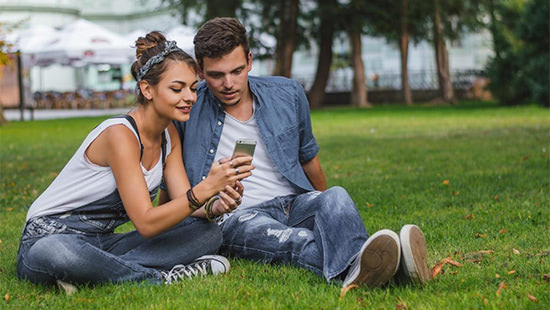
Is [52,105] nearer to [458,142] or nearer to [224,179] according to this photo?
[458,142]

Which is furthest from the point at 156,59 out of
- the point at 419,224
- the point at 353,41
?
the point at 353,41

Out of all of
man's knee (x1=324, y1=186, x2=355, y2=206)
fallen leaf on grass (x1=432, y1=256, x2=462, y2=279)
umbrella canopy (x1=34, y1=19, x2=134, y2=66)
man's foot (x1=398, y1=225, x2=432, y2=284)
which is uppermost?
umbrella canopy (x1=34, y1=19, x2=134, y2=66)

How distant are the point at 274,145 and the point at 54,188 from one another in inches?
49.3

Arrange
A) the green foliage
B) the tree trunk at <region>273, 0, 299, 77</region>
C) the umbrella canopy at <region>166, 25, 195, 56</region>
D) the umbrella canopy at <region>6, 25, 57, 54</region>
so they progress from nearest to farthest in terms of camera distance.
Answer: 1. the green foliage
2. the umbrella canopy at <region>166, 25, 195, 56</region>
3. the tree trunk at <region>273, 0, 299, 77</region>
4. the umbrella canopy at <region>6, 25, 57, 54</region>

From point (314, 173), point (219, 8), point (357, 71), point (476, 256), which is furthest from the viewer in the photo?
point (357, 71)

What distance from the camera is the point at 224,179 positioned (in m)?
3.49

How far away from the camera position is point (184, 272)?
3.94m

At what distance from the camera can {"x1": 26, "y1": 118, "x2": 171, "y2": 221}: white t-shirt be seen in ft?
12.5

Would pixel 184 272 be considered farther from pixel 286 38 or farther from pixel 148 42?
pixel 286 38

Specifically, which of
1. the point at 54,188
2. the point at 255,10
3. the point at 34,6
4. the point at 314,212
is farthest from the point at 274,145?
the point at 34,6

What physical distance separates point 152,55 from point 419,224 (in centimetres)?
243

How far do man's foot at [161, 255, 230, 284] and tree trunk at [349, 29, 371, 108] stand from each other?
22756 millimetres

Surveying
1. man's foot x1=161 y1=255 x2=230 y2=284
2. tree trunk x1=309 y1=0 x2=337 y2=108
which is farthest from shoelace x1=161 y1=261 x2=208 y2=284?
tree trunk x1=309 y1=0 x2=337 y2=108

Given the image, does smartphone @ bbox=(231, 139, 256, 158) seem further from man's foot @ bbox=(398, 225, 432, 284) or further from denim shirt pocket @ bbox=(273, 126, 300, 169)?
denim shirt pocket @ bbox=(273, 126, 300, 169)
